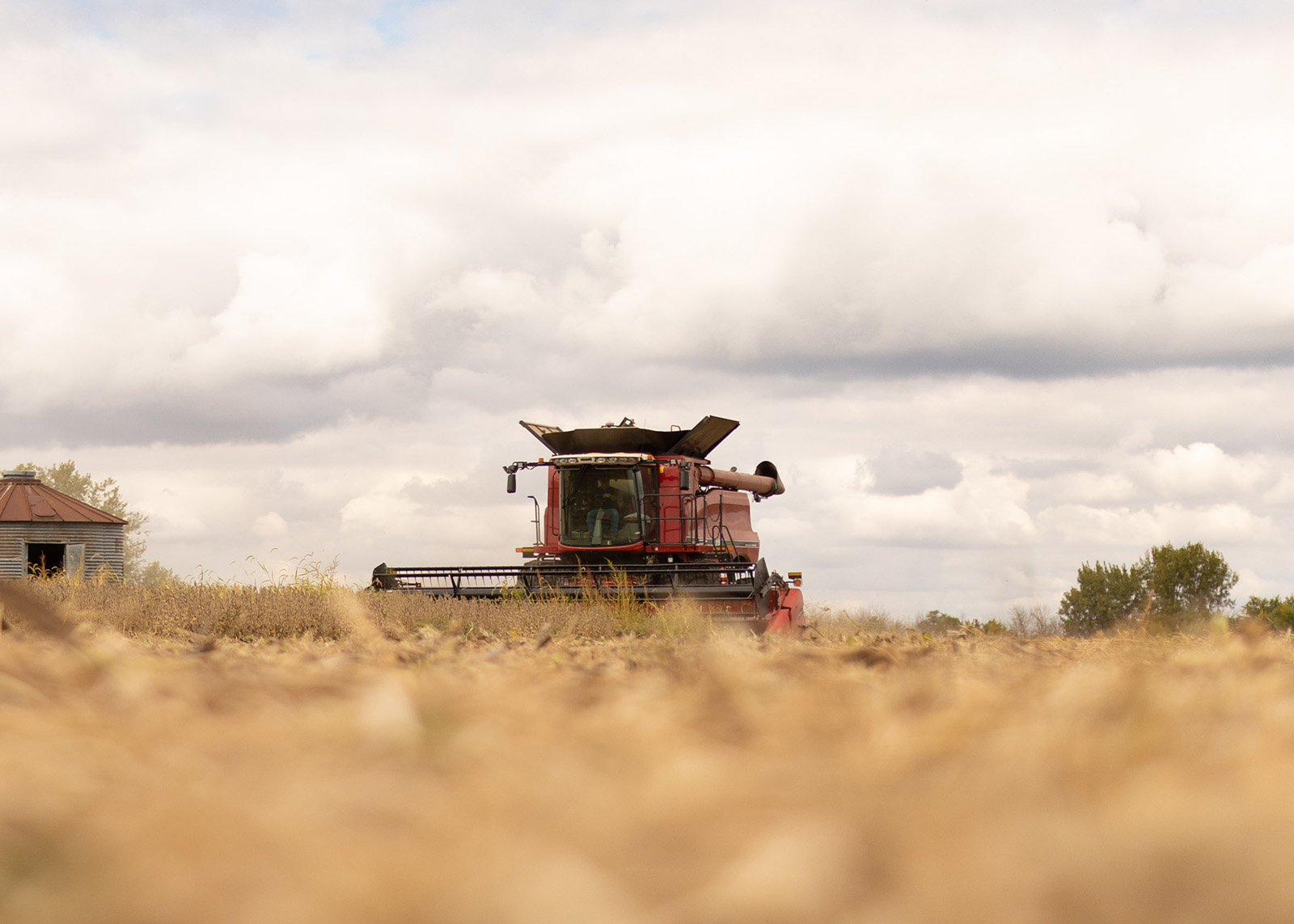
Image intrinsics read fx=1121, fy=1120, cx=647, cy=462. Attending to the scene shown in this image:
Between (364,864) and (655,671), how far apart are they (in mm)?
1390

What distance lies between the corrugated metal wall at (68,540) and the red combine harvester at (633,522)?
20.2m

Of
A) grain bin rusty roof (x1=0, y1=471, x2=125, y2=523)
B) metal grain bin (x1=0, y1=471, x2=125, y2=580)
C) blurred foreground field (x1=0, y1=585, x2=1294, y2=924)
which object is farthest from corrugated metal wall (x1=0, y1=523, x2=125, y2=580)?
blurred foreground field (x1=0, y1=585, x2=1294, y2=924)

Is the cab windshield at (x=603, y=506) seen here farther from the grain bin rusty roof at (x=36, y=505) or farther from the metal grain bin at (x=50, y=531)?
the grain bin rusty roof at (x=36, y=505)

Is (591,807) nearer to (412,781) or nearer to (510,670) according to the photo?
(412,781)

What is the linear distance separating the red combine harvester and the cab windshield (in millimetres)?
12

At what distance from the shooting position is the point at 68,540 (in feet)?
111

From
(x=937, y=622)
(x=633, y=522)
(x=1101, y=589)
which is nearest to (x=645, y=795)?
(x=937, y=622)

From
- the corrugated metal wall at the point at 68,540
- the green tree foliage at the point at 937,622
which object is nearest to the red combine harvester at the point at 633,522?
the green tree foliage at the point at 937,622

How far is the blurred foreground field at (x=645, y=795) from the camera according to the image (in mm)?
867

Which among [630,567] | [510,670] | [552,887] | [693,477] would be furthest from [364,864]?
[693,477]

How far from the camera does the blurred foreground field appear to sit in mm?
867

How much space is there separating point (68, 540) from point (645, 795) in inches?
1462

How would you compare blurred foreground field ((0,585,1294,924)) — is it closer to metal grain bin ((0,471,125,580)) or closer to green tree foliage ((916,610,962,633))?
green tree foliage ((916,610,962,633))

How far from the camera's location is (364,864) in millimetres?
915
